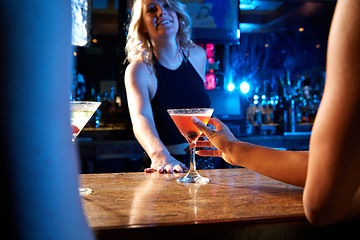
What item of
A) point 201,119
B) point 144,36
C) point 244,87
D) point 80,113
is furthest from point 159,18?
point 244,87

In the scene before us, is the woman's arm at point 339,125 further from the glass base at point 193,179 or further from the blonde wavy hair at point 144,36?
the blonde wavy hair at point 144,36

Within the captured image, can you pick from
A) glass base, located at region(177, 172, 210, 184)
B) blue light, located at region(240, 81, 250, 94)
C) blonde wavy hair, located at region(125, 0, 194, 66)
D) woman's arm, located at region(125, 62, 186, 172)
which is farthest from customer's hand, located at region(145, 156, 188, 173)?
blue light, located at region(240, 81, 250, 94)

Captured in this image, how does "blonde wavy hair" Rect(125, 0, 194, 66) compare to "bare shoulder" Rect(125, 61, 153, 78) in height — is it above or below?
above

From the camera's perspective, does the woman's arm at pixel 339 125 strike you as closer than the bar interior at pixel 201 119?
Yes

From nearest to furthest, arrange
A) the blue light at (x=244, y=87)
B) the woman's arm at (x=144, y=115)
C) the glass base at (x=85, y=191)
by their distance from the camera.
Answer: the glass base at (x=85, y=191), the woman's arm at (x=144, y=115), the blue light at (x=244, y=87)

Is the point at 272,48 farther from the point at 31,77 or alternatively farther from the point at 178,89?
the point at 31,77

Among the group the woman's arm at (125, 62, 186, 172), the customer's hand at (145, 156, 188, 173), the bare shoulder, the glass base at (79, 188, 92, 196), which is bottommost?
the customer's hand at (145, 156, 188, 173)

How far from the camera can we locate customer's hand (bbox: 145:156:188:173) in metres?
1.51

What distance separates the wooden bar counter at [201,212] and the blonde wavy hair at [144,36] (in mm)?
1247

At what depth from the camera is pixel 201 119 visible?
4.31 feet

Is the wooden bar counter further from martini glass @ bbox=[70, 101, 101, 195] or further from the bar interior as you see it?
martini glass @ bbox=[70, 101, 101, 195]

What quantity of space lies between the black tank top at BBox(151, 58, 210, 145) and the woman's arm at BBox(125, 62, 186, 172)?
0.28 feet

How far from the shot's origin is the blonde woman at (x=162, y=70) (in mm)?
2037

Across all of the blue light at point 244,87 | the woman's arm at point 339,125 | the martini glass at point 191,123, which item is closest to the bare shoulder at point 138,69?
the martini glass at point 191,123
